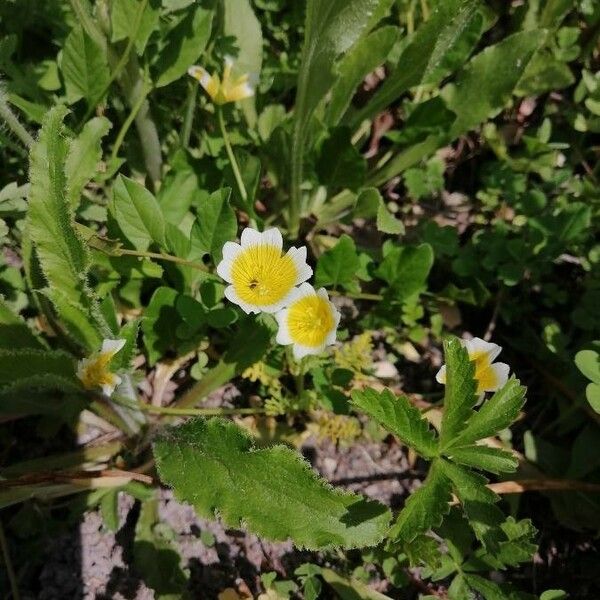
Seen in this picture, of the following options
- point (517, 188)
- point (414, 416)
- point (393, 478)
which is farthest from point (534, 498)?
point (517, 188)

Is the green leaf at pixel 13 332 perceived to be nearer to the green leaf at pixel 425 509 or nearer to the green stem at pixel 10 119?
the green stem at pixel 10 119

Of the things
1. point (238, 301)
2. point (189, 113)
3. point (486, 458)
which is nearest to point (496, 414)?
point (486, 458)

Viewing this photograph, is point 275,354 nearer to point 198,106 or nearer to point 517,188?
point 198,106

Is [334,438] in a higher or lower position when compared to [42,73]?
lower

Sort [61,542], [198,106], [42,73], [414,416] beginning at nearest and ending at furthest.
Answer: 1. [414,416]
2. [61,542]
3. [42,73]
4. [198,106]

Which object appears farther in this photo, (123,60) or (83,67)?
(83,67)

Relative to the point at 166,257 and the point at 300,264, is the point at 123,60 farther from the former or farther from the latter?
the point at 300,264

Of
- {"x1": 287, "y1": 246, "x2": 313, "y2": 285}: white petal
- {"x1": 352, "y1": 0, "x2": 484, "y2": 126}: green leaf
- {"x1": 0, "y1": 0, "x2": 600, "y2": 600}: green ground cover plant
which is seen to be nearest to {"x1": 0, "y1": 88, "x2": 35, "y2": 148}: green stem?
{"x1": 0, "y1": 0, "x2": 600, "y2": 600}: green ground cover plant
